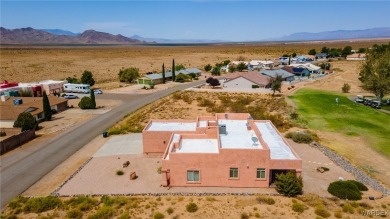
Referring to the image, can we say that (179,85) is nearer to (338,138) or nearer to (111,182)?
(338,138)

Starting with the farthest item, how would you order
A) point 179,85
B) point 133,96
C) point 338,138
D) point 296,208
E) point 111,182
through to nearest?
1. point 179,85
2. point 133,96
3. point 338,138
4. point 111,182
5. point 296,208

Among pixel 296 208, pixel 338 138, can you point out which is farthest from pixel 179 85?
pixel 296 208

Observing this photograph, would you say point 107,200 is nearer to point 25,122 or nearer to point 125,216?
point 125,216

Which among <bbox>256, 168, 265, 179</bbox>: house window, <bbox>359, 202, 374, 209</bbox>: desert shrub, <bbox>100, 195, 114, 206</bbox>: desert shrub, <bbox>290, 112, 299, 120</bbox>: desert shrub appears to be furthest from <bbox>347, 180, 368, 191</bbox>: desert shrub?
<bbox>290, 112, 299, 120</bbox>: desert shrub

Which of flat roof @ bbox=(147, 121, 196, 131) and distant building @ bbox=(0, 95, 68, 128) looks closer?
flat roof @ bbox=(147, 121, 196, 131)

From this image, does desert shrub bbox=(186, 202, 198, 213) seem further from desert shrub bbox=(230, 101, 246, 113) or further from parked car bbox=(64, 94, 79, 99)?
parked car bbox=(64, 94, 79, 99)

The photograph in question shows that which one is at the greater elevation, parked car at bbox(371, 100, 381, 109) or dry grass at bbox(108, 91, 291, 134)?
dry grass at bbox(108, 91, 291, 134)

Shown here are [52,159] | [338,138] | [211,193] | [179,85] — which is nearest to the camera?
[211,193]
